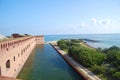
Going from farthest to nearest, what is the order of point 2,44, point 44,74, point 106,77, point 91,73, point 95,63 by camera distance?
point 95,63, point 44,74, point 91,73, point 106,77, point 2,44

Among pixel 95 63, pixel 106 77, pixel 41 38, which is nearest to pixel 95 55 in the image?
pixel 95 63

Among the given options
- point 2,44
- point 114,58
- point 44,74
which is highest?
point 2,44

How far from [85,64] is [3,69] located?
10.4m

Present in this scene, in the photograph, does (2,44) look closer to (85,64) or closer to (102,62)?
(85,64)

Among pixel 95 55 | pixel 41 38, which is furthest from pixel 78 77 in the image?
pixel 41 38

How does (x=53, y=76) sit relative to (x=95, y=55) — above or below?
below

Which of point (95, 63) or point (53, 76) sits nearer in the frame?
point (53, 76)

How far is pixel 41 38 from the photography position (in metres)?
68.6

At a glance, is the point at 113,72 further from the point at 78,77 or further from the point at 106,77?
the point at 78,77

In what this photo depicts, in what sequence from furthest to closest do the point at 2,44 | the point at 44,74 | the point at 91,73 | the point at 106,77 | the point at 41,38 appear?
1. the point at 41,38
2. the point at 44,74
3. the point at 91,73
4. the point at 106,77
5. the point at 2,44

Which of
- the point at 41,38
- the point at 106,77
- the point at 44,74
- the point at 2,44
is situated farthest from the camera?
the point at 41,38

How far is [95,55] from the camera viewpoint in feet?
77.9

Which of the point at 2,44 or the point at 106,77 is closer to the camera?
the point at 2,44

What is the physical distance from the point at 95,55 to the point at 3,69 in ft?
38.4
